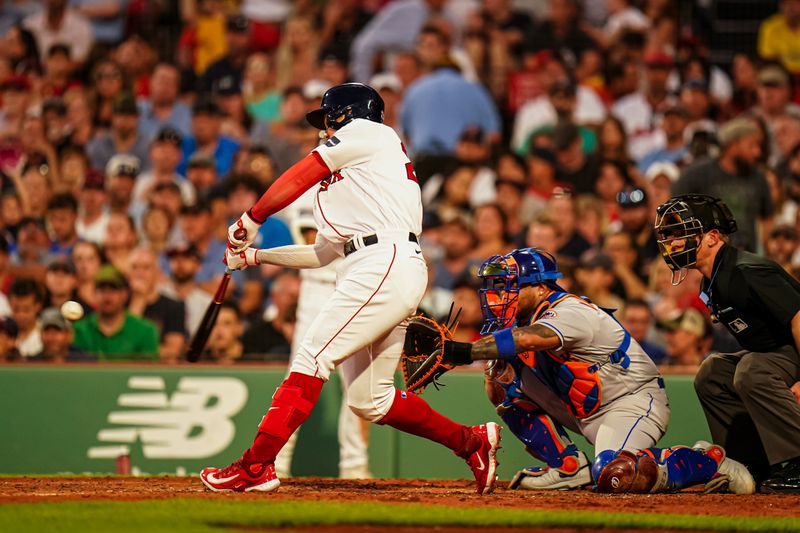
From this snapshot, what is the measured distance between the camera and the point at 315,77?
42.0 ft

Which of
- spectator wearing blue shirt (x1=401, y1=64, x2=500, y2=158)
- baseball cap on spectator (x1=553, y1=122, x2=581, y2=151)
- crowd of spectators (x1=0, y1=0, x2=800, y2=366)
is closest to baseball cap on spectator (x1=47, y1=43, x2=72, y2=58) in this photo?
crowd of spectators (x1=0, y1=0, x2=800, y2=366)

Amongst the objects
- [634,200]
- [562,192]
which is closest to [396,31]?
[562,192]

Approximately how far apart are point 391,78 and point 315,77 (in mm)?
1132

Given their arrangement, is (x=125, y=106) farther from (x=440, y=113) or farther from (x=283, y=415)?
(x=283, y=415)

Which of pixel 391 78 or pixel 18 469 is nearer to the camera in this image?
pixel 18 469

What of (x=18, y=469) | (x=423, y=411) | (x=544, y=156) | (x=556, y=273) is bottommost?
(x=18, y=469)

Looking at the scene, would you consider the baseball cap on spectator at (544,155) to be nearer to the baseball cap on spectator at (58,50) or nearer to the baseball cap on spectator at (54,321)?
the baseball cap on spectator at (54,321)

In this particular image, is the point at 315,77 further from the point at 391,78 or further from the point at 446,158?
the point at 446,158

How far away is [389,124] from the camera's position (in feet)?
38.3

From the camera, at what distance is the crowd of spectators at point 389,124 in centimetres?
920

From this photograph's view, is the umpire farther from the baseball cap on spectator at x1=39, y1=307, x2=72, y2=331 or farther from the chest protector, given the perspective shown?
the baseball cap on spectator at x1=39, y1=307, x2=72, y2=331

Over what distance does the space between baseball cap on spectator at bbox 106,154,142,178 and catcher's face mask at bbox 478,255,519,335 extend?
6319 mm

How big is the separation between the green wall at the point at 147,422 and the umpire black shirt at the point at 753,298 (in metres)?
2.45

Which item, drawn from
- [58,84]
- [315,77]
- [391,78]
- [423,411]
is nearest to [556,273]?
[423,411]
